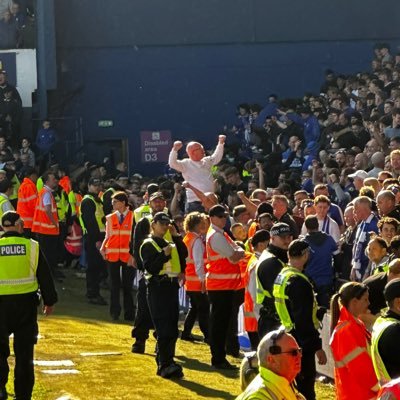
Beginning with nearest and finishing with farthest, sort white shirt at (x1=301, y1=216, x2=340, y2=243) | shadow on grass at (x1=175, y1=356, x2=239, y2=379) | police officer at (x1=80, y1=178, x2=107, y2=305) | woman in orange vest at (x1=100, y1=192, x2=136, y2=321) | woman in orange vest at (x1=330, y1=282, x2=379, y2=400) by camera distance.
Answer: woman in orange vest at (x1=330, y1=282, x2=379, y2=400)
shadow on grass at (x1=175, y1=356, x2=239, y2=379)
white shirt at (x1=301, y1=216, x2=340, y2=243)
woman in orange vest at (x1=100, y1=192, x2=136, y2=321)
police officer at (x1=80, y1=178, x2=107, y2=305)

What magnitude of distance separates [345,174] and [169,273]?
6.54 meters

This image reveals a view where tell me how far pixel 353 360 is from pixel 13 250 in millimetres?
4667

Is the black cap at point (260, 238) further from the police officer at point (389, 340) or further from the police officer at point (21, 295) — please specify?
the police officer at point (389, 340)

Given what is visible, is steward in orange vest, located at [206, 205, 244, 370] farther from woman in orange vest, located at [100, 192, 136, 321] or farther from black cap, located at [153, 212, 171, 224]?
woman in orange vest, located at [100, 192, 136, 321]

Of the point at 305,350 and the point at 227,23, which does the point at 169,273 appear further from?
the point at 227,23

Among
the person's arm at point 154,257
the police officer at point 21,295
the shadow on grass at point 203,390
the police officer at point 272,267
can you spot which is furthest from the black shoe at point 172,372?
the police officer at point 272,267

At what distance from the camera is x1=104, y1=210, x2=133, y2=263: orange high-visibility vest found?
847 inches

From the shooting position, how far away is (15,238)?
47.6 ft

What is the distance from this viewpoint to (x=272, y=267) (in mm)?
13359

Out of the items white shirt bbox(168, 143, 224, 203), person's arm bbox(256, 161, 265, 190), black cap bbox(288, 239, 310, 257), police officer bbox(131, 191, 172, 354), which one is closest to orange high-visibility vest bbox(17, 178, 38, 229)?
person's arm bbox(256, 161, 265, 190)

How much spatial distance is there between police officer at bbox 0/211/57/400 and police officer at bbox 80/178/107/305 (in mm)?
9230

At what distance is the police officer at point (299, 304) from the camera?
1255cm

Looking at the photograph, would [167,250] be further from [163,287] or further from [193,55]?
[193,55]

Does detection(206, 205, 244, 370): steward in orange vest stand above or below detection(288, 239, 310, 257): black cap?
below
